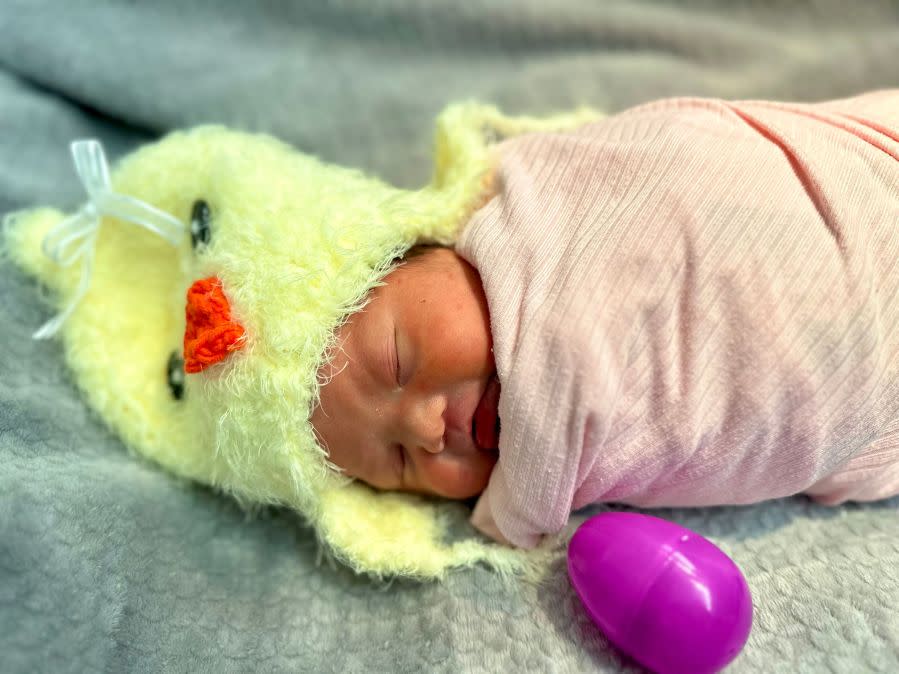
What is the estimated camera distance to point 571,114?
1323 mm

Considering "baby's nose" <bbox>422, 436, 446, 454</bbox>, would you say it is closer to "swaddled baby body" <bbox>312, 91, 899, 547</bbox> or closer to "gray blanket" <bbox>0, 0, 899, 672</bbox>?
"swaddled baby body" <bbox>312, 91, 899, 547</bbox>

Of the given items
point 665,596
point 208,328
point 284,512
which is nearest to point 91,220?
point 208,328

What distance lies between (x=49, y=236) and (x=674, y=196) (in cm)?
97

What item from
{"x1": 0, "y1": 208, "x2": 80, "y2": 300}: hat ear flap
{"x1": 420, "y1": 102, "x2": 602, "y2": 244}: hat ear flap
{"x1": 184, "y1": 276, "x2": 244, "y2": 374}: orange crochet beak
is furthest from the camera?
{"x1": 0, "y1": 208, "x2": 80, "y2": 300}: hat ear flap

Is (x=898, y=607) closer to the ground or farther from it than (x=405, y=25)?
closer to the ground

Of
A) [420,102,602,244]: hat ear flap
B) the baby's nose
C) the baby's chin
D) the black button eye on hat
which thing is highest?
[420,102,602,244]: hat ear flap

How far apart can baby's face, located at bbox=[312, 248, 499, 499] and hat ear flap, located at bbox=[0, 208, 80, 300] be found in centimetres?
54

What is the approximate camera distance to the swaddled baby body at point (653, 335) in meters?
0.83

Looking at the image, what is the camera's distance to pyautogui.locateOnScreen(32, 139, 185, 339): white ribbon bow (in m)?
1.11

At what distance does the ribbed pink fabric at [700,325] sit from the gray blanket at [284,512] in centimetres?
13

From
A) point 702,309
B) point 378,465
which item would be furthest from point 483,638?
point 702,309

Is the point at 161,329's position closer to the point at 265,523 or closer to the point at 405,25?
the point at 265,523

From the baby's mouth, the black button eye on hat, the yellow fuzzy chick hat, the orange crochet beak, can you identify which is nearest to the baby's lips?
the baby's mouth

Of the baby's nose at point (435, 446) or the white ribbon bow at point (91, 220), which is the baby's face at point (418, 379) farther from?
the white ribbon bow at point (91, 220)
